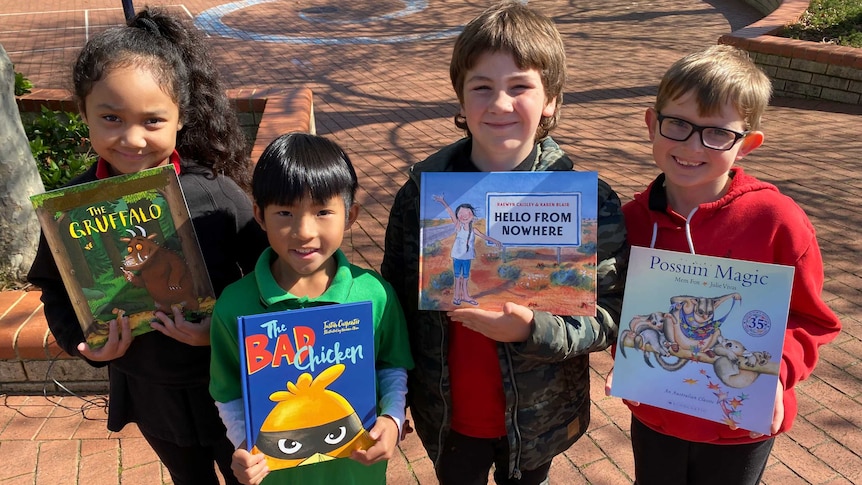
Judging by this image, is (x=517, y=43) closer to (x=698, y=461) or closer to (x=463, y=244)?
(x=463, y=244)

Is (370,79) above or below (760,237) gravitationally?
below

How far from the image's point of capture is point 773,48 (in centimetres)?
735

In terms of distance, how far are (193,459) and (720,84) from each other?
193 cm

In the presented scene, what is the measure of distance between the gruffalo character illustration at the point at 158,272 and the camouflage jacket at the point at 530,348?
1.85 ft

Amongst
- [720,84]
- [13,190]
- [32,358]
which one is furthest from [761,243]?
[13,190]

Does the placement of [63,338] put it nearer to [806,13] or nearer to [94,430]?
[94,430]

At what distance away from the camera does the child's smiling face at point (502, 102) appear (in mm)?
1575

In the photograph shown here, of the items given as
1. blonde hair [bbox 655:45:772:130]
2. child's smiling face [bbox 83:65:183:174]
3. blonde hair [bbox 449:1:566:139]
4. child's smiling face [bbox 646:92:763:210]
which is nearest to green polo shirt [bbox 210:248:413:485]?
child's smiling face [bbox 83:65:183:174]

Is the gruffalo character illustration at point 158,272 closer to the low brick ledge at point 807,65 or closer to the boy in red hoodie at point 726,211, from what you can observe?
the boy in red hoodie at point 726,211

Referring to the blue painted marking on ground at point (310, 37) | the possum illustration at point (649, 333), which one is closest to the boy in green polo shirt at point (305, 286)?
the possum illustration at point (649, 333)

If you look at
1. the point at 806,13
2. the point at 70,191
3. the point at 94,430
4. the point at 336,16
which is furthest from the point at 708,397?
the point at 336,16

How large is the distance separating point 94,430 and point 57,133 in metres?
2.84

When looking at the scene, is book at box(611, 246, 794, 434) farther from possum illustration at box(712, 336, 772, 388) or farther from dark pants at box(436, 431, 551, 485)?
dark pants at box(436, 431, 551, 485)

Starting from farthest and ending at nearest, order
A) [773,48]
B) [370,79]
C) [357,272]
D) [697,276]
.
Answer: [370,79] < [773,48] < [357,272] < [697,276]
